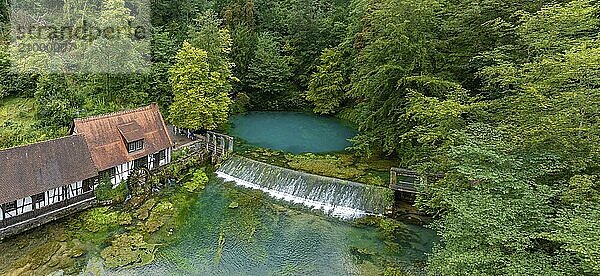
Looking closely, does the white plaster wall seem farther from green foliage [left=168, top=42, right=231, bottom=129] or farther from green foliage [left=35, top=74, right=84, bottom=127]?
green foliage [left=168, top=42, right=231, bottom=129]

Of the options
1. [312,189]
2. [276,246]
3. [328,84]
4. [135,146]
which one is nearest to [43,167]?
[135,146]

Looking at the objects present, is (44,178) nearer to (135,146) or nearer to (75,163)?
(75,163)

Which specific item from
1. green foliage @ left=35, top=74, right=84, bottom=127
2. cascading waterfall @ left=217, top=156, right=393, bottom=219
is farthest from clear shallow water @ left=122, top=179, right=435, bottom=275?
green foliage @ left=35, top=74, right=84, bottom=127

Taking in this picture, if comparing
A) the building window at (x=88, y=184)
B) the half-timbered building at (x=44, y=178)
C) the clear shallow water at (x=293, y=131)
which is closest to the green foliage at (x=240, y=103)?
the clear shallow water at (x=293, y=131)

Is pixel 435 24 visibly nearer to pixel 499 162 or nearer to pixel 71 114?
pixel 499 162

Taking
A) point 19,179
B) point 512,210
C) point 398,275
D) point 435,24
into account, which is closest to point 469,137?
point 512,210
